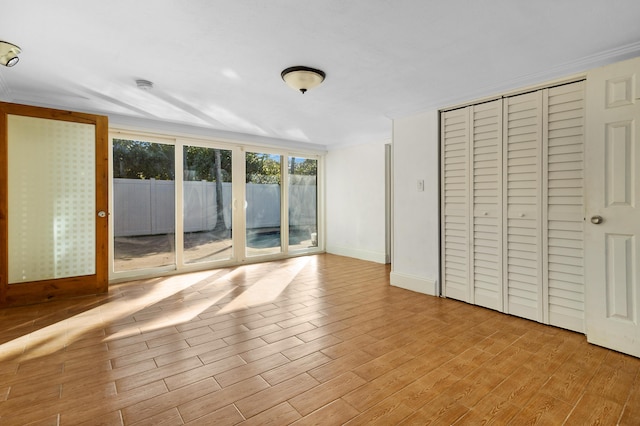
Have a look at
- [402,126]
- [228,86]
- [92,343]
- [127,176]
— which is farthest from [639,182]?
[127,176]

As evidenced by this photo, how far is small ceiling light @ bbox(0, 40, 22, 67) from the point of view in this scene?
2.39m

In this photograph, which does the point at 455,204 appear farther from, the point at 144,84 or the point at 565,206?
the point at 144,84

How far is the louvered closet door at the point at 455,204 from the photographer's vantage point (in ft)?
11.5

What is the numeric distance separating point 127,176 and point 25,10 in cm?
288

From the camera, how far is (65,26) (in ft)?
7.09

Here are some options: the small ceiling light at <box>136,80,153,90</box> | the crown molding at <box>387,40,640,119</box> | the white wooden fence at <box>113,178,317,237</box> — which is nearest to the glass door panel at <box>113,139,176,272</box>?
the white wooden fence at <box>113,178,317,237</box>

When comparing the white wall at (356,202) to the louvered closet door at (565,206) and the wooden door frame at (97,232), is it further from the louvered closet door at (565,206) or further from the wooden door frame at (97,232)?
the wooden door frame at (97,232)

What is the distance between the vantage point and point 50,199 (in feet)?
12.0

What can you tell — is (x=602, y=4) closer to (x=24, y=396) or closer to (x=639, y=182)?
(x=639, y=182)

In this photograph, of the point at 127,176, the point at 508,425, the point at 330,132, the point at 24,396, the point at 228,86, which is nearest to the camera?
the point at 508,425

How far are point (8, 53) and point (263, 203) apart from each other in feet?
13.1

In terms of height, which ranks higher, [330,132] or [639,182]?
[330,132]

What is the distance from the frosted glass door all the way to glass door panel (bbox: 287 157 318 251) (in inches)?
135

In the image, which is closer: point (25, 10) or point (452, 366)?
point (25, 10)
